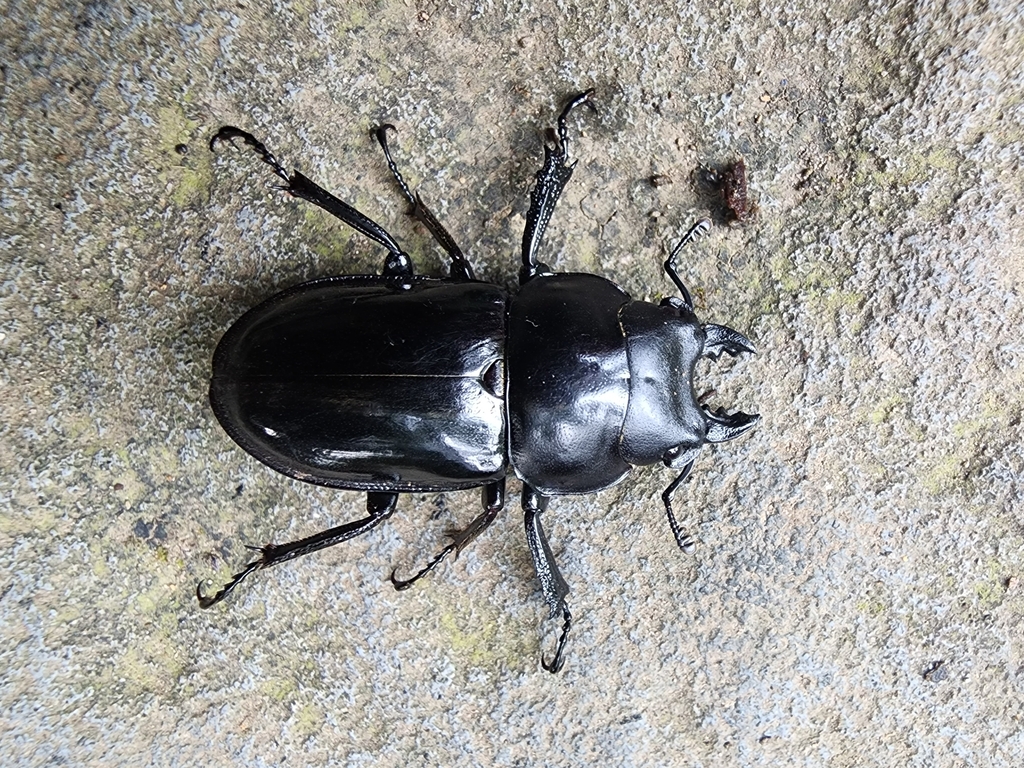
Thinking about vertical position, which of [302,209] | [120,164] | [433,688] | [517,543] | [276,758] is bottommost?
[276,758]

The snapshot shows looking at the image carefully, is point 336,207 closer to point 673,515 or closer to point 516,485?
point 516,485

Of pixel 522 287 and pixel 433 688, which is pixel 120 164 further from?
pixel 433 688

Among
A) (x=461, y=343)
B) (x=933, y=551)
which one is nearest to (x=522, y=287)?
(x=461, y=343)

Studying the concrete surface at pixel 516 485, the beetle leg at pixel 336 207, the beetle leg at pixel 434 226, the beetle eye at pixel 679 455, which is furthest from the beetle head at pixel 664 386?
the beetle leg at pixel 336 207

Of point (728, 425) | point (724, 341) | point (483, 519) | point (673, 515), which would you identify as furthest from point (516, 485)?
point (724, 341)

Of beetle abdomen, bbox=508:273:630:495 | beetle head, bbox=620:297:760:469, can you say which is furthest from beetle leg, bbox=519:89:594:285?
beetle head, bbox=620:297:760:469
